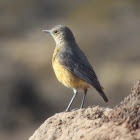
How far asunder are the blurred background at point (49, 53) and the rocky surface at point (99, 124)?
40.3 feet

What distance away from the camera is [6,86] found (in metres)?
22.4

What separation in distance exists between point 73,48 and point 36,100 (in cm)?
1207

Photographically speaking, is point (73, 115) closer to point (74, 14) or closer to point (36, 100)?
point (36, 100)

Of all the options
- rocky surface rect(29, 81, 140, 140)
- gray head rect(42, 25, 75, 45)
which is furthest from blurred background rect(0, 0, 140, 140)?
rocky surface rect(29, 81, 140, 140)

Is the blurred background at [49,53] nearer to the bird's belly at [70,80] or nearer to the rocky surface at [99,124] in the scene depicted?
the bird's belly at [70,80]

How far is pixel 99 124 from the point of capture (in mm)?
7188

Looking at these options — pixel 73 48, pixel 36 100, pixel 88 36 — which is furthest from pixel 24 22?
pixel 73 48

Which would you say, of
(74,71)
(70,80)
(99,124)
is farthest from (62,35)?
(99,124)

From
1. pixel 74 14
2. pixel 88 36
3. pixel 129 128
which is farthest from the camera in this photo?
pixel 74 14

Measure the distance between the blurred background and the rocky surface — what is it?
40.3 feet

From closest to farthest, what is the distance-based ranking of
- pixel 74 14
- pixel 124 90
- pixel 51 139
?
pixel 51 139 → pixel 124 90 → pixel 74 14

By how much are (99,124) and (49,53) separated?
17.7m

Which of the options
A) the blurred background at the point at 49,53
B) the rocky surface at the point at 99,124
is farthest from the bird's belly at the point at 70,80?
the blurred background at the point at 49,53

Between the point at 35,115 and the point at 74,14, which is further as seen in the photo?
the point at 74,14
